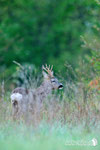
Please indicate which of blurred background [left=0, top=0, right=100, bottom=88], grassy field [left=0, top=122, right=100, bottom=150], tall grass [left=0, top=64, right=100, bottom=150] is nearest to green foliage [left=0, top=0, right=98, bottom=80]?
blurred background [left=0, top=0, right=100, bottom=88]

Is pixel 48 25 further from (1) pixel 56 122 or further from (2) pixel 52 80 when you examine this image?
(1) pixel 56 122

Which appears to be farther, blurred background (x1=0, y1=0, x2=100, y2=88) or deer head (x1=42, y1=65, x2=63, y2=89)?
blurred background (x1=0, y1=0, x2=100, y2=88)

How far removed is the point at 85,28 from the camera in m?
28.2

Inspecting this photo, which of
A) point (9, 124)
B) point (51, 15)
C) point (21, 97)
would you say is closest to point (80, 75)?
point (21, 97)

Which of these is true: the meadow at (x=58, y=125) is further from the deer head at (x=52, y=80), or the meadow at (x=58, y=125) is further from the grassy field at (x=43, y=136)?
the deer head at (x=52, y=80)

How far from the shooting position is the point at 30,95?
8875 millimetres

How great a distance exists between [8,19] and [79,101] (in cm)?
1710

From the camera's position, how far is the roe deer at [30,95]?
28.2 ft

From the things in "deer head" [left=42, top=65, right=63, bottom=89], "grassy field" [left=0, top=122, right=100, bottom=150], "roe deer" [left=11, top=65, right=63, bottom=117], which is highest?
"deer head" [left=42, top=65, right=63, bottom=89]

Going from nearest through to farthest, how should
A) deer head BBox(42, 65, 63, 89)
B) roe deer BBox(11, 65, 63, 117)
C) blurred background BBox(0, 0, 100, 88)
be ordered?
roe deer BBox(11, 65, 63, 117), deer head BBox(42, 65, 63, 89), blurred background BBox(0, 0, 100, 88)

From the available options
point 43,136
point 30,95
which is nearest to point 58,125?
point 43,136

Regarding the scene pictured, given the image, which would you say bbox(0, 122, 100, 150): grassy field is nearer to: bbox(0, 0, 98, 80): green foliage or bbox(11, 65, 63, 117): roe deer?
bbox(11, 65, 63, 117): roe deer

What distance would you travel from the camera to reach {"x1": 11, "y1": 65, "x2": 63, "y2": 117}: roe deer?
8603 millimetres

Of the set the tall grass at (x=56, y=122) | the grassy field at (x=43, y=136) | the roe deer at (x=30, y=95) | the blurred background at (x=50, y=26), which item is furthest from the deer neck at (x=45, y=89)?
the blurred background at (x=50, y=26)
